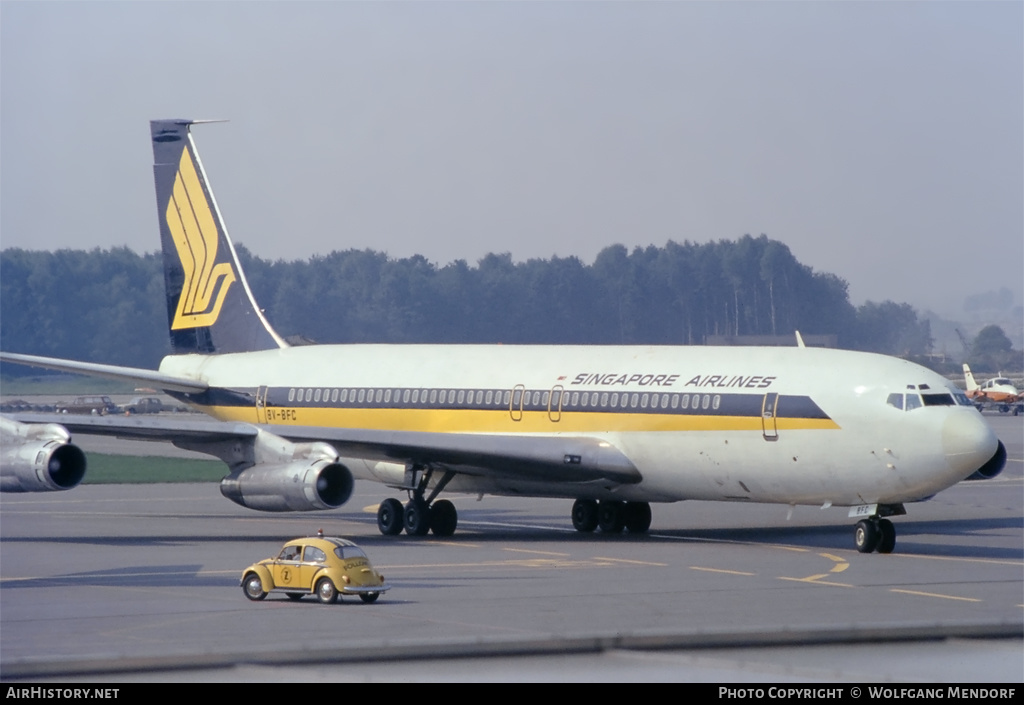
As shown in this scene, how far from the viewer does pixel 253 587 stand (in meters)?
18.7

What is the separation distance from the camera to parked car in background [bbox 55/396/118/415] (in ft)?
266

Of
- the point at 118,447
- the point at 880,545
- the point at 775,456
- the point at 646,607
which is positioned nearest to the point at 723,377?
the point at 775,456

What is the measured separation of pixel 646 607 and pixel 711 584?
2.77 metres

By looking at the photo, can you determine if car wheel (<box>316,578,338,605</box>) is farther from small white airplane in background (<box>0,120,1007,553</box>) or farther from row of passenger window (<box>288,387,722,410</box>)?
row of passenger window (<box>288,387,722,410</box>)

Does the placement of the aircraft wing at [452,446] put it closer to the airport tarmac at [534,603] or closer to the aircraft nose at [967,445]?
the airport tarmac at [534,603]

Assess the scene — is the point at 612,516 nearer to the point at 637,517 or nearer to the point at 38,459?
the point at 637,517

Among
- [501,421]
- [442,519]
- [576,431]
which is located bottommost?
[442,519]

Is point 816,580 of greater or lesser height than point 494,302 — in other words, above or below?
below

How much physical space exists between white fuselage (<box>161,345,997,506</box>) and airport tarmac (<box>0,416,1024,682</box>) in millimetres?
1362

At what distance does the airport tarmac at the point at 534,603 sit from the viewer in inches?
500

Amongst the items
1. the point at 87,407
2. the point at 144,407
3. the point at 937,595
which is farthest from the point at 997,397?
the point at 937,595

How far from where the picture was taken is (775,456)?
82.3 feet

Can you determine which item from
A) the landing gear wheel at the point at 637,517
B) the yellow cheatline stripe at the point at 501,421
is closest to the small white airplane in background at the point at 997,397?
the landing gear wheel at the point at 637,517

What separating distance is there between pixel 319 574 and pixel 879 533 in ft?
35.7
